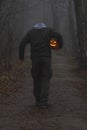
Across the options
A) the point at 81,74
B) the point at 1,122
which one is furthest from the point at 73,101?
the point at 81,74

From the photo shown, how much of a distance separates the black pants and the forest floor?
1.09 ft

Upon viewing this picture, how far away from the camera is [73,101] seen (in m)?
13.5

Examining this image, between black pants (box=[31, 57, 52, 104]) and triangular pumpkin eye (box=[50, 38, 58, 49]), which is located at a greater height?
triangular pumpkin eye (box=[50, 38, 58, 49])

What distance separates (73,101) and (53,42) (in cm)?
224

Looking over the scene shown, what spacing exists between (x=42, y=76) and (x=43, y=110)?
91cm

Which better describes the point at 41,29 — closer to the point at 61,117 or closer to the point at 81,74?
the point at 61,117

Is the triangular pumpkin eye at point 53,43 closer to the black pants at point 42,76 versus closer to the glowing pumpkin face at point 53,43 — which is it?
the glowing pumpkin face at point 53,43

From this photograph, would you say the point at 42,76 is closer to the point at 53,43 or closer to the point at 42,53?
the point at 42,53

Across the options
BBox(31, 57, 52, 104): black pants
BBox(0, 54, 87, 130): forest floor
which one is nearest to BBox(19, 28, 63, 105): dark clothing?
BBox(31, 57, 52, 104): black pants

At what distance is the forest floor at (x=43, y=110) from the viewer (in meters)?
10.0

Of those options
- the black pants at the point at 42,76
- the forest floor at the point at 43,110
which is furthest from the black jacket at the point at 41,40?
the forest floor at the point at 43,110

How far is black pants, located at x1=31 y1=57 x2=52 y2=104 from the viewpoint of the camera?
39.1ft

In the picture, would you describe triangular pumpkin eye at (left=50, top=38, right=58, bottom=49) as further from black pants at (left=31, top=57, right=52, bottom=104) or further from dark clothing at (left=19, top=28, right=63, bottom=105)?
black pants at (left=31, top=57, right=52, bottom=104)

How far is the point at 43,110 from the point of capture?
38.0 ft
